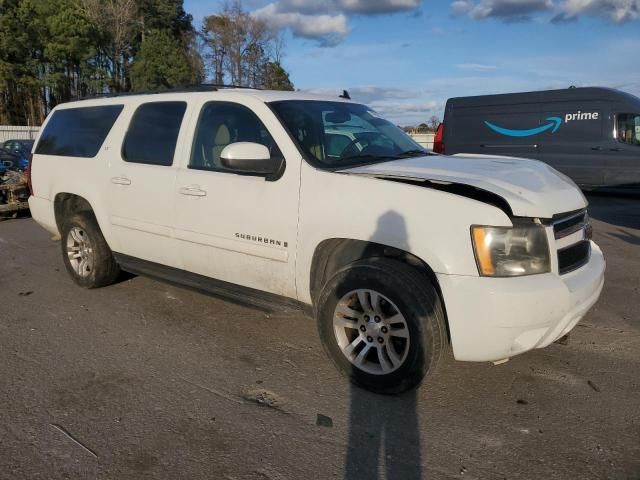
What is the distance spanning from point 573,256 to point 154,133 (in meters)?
3.32

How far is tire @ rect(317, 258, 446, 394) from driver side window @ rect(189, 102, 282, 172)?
131 centimetres

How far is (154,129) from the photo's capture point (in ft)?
14.8

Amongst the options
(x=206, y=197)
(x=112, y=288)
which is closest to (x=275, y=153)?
(x=206, y=197)

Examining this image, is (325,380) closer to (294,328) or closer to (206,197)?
(294,328)

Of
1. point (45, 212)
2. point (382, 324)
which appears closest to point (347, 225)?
point (382, 324)

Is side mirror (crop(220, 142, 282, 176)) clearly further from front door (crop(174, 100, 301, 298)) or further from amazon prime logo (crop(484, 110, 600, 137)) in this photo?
amazon prime logo (crop(484, 110, 600, 137))

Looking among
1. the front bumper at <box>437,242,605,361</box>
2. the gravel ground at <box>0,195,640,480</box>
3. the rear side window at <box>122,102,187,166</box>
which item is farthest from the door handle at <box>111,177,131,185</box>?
the front bumper at <box>437,242,605,361</box>

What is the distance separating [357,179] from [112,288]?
335cm

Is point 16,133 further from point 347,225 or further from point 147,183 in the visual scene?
point 347,225

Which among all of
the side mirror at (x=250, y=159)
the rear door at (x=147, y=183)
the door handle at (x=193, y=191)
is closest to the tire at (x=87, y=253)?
the rear door at (x=147, y=183)

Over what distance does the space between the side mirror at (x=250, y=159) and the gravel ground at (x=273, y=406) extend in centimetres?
134

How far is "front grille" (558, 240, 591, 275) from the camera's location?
Result: 3.16m

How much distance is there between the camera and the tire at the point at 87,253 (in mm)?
5133

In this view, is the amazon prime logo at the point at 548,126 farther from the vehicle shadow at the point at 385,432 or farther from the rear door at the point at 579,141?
the vehicle shadow at the point at 385,432
